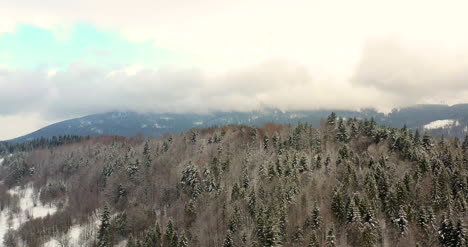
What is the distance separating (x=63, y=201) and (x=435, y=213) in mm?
175442

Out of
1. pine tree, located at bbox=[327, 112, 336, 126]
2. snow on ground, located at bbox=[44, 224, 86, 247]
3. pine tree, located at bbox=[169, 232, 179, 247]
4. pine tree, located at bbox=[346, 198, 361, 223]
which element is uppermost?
pine tree, located at bbox=[327, 112, 336, 126]

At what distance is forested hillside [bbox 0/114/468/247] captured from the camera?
84562mm

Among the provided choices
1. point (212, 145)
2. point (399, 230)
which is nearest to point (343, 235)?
point (399, 230)

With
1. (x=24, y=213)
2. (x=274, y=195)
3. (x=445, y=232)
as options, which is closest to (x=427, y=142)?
(x=445, y=232)

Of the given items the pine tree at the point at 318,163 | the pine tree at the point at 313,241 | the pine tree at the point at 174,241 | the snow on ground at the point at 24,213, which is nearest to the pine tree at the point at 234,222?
the pine tree at the point at 174,241

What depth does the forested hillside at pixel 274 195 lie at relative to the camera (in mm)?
84562

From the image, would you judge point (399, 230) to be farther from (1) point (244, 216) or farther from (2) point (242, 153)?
(2) point (242, 153)

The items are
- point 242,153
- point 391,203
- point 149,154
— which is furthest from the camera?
point 149,154

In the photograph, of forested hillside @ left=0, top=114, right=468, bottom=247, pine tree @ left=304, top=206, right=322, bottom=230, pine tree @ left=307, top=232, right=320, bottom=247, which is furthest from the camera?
pine tree @ left=304, top=206, right=322, bottom=230

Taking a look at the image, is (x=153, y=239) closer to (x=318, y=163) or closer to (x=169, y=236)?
(x=169, y=236)

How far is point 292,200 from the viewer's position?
101 meters

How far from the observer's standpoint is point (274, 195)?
343ft

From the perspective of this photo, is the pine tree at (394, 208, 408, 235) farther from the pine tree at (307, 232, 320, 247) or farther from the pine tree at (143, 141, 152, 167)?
the pine tree at (143, 141, 152, 167)

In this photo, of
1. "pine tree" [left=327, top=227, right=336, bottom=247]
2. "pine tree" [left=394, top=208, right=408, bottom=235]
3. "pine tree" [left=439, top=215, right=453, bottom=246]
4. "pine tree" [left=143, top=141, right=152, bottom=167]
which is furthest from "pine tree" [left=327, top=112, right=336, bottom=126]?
"pine tree" [left=143, top=141, right=152, bottom=167]
